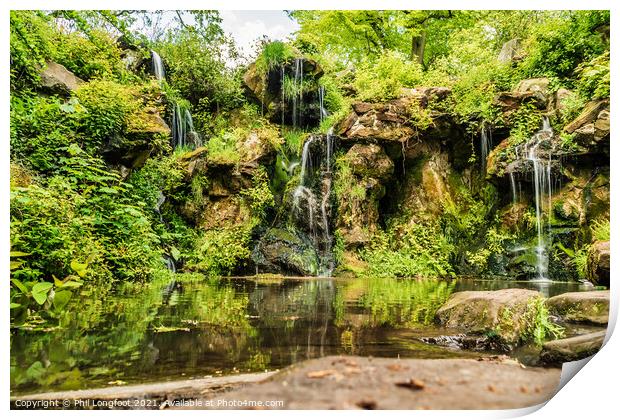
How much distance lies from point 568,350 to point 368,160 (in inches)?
283

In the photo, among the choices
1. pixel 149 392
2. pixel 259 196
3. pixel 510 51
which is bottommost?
pixel 149 392

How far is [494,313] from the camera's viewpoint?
2854 millimetres

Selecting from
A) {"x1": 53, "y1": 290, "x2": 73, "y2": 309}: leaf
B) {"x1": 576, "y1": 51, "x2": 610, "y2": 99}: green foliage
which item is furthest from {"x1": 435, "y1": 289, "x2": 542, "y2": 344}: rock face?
{"x1": 53, "y1": 290, "x2": 73, "y2": 309}: leaf

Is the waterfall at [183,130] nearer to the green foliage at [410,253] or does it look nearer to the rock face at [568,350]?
the green foliage at [410,253]

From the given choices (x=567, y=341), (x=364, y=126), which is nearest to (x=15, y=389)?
(x=567, y=341)

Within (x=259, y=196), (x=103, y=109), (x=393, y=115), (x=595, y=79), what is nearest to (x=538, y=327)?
(x=595, y=79)

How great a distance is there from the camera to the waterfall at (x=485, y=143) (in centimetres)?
879

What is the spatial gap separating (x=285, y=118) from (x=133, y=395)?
8821 millimetres

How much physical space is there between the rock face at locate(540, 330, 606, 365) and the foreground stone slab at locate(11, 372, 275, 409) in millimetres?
1753

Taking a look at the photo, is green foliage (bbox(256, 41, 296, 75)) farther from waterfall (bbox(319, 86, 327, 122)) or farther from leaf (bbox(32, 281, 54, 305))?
leaf (bbox(32, 281, 54, 305))

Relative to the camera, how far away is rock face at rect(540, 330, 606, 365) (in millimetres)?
2291

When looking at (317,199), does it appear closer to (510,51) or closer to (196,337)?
(510,51)

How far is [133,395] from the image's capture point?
1792mm
